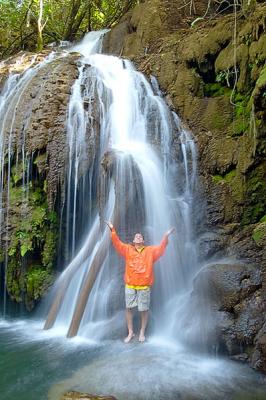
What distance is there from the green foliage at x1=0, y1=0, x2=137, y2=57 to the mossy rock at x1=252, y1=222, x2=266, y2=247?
1249cm

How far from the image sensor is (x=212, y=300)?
19.7 ft

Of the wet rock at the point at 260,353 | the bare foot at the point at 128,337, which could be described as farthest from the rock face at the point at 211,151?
the bare foot at the point at 128,337

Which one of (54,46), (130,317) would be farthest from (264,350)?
(54,46)

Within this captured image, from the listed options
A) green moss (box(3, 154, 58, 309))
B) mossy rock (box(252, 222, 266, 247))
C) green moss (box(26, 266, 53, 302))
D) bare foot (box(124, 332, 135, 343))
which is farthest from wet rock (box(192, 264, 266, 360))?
green moss (box(3, 154, 58, 309))

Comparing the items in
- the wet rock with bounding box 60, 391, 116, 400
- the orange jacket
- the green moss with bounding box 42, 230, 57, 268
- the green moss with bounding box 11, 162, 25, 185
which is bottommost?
the wet rock with bounding box 60, 391, 116, 400

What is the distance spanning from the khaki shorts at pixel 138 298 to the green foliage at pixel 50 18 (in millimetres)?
13311

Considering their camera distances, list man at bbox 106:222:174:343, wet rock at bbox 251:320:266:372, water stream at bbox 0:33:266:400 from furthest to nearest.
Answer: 1. man at bbox 106:222:174:343
2. wet rock at bbox 251:320:266:372
3. water stream at bbox 0:33:266:400

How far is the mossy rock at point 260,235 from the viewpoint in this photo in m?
6.64

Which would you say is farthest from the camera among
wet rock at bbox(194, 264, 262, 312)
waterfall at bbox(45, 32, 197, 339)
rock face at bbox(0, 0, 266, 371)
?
waterfall at bbox(45, 32, 197, 339)

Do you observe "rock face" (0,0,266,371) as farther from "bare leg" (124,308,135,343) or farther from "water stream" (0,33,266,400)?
"bare leg" (124,308,135,343)

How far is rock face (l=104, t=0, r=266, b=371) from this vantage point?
19.2 feet

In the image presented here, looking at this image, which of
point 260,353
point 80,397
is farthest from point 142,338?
point 80,397

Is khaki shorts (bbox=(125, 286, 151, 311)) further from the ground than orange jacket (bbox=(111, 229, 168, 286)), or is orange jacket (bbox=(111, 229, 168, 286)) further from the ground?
orange jacket (bbox=(111, 229, 168, 286))

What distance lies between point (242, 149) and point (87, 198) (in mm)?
3063
